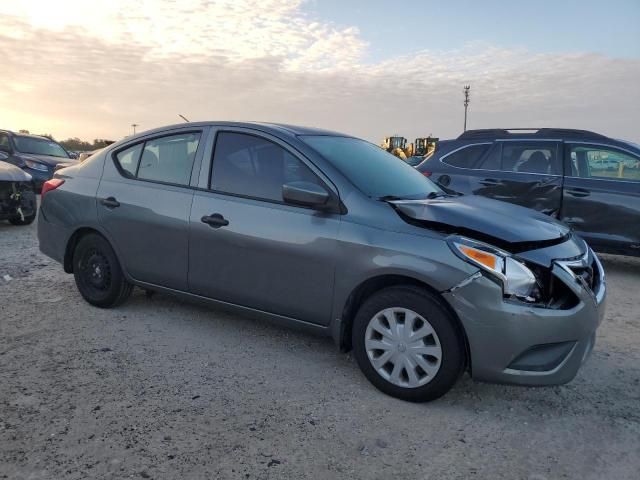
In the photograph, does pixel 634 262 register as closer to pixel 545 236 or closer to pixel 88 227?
pixel 545 236

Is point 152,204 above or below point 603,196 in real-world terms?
below

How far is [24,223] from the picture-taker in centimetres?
900

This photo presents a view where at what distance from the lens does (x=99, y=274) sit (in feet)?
15.0

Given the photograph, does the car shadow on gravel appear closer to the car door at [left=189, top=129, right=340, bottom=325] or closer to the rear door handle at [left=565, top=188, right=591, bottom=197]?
the car door at [left=189, top=129, right=340, bottom=325]

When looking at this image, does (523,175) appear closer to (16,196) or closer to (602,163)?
(602,163)

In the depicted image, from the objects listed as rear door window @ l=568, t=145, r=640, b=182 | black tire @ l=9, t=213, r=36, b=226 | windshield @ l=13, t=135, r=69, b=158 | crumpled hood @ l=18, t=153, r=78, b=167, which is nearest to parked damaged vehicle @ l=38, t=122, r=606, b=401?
rear door window @ l=568, t=145, r=640, b=182

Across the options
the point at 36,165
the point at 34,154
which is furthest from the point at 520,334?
the point at 34,154

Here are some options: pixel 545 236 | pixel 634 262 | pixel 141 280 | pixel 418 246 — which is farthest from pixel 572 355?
pixel 634 262

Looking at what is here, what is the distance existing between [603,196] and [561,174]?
0.55 metres

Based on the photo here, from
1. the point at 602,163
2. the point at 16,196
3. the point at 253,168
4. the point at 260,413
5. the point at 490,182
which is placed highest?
the point at 602,163

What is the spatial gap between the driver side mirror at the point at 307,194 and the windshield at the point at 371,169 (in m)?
0.27

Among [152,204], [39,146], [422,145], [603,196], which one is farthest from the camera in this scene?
[422,145]

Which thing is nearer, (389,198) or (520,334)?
(520,334)

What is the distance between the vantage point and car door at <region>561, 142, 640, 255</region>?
6.35 metres
